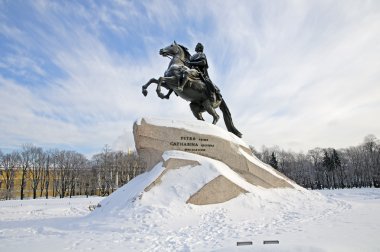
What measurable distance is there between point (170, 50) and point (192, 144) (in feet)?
12.8

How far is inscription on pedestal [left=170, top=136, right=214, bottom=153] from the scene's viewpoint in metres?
9.61

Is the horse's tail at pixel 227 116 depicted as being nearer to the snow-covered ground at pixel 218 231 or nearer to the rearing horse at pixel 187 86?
the rearing horse at pixel 187 86

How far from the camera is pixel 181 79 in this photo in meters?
10.7

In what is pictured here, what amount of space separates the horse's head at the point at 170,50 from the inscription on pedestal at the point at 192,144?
360 cm

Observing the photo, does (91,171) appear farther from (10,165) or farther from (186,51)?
(186,51)

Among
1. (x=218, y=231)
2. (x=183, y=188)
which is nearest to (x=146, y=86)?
(x=183, y=188)

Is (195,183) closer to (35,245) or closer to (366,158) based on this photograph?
Answer: (35,245)

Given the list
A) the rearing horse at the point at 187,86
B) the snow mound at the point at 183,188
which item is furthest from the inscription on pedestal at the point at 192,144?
the rearing horse at the point at 187,86

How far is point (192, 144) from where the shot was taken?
9.77m

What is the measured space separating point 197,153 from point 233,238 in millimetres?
4680

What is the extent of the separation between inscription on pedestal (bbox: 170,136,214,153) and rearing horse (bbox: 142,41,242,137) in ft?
6.36

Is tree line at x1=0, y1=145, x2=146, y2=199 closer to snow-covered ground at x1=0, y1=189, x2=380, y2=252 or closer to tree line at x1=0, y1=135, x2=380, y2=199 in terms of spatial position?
tree line at x1=0, y1=135, x2=380, y2=199

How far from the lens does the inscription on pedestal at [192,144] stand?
9609 millimetres

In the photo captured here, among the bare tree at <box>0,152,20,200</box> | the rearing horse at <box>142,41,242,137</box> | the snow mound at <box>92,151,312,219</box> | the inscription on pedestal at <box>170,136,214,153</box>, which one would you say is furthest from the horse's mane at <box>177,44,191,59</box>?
the bare tree at <box>0,152,20,200</box>
